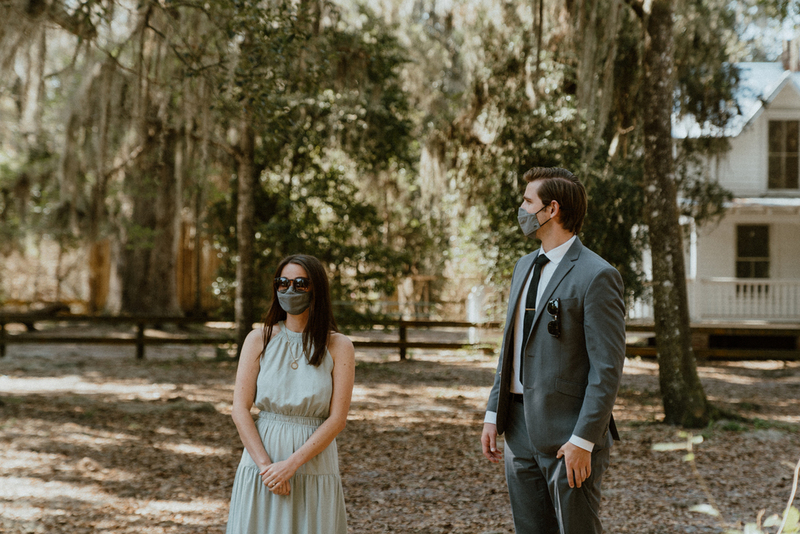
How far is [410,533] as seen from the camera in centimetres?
454

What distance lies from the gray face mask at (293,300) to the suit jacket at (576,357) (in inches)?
33.7

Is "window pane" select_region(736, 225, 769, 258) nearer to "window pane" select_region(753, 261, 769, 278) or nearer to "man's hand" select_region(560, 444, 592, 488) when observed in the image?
"window pane" select_region(753, 261, 769, 278)

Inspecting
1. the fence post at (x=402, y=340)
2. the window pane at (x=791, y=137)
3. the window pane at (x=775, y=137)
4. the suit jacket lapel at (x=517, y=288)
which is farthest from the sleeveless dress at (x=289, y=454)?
the window pane at (x=791, y=137)

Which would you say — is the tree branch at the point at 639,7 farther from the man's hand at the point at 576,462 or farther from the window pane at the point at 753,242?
the window pane at the point at 753,242

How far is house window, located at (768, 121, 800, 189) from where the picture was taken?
16.5 m

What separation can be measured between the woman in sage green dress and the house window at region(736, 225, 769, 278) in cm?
1598

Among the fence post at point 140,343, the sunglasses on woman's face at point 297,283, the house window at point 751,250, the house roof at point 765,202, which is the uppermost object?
the house roof at point 765,202

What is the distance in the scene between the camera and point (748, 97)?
13.5 meters

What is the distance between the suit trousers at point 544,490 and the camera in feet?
8.13

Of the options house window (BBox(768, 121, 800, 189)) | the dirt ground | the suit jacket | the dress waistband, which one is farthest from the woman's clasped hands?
house window (BBox(768, 121, 800, 189))

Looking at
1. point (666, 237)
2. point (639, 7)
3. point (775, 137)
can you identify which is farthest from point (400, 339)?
point (775, 137)

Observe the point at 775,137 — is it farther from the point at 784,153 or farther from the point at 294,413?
the point at 294,413

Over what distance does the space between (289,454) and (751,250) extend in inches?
647

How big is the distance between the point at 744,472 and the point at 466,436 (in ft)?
8.54
